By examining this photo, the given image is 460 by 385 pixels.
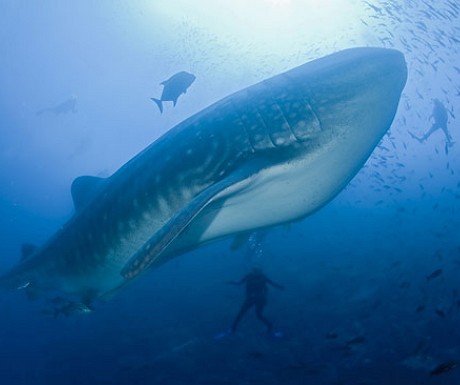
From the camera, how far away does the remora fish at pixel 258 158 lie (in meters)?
2.34

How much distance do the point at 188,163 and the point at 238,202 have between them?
470 millimetres

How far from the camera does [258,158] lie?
94.7 inches

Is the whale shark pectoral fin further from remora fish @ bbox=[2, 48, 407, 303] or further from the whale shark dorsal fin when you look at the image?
the whale shark dorsal fin

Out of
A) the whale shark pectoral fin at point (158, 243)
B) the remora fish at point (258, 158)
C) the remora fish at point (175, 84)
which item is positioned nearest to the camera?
the whale shark pectoral fin at point (158, 243)

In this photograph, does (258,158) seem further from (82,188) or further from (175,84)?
(175,84)

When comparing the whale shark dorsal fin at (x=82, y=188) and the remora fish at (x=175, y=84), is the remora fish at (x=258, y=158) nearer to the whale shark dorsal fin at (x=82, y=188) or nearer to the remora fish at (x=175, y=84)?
the whale shark dorsal fin at (x=82, y=188)

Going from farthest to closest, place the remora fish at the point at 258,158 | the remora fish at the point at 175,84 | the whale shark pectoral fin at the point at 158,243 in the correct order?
the remora fish at the point at 175,84
the remora fish at the point at 258,158
the whale shark pectoral fin at the point at 158,243

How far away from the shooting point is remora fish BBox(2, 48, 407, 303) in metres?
2.34

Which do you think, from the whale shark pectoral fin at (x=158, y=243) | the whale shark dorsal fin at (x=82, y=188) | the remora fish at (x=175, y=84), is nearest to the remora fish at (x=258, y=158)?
the whale shark pectoral fin at (x=158, y=243)

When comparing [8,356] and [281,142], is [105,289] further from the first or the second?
[8,356]

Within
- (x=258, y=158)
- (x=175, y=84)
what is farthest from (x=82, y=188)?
(x=175, y=84)

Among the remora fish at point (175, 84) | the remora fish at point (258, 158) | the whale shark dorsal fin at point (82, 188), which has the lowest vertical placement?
the remora fish at point (258, 158)

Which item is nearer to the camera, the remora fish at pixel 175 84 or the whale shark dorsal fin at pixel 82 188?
the whale shark dorsal fin at pixel 82 188

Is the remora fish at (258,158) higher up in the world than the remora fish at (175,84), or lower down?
lower down
